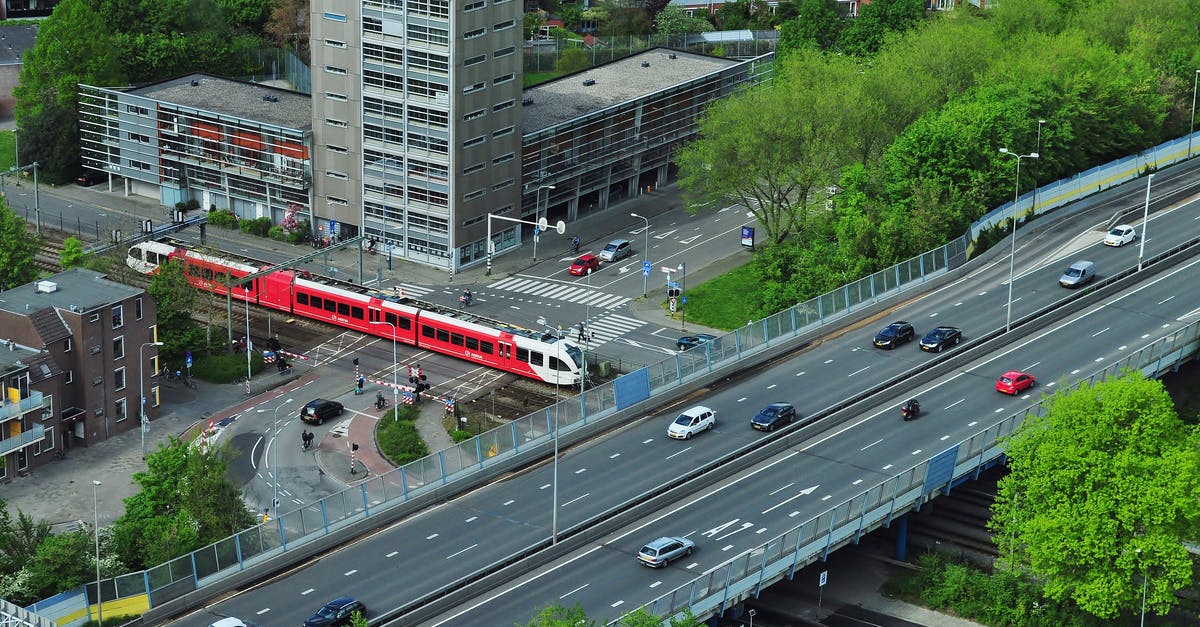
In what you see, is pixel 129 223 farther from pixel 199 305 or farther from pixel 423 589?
pixel 423 589

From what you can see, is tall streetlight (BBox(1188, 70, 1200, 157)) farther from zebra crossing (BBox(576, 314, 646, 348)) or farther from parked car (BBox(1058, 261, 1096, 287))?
zebra crossing (BBox(576, 314, 646, 348))

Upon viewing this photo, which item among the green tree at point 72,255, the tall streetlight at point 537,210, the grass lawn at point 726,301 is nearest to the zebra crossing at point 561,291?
the grass lawn at point 726,301

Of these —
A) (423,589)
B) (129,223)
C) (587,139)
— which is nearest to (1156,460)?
(423,589)

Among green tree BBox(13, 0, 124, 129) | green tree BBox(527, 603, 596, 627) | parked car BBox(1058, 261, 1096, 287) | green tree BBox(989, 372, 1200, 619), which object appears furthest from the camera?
green tree BBox(13, 0, 124, 129)

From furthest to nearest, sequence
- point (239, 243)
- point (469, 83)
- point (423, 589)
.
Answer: point (239, 243), point (469, 83), point (423, 589)

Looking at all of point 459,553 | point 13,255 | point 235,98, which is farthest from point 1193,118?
point 13,255

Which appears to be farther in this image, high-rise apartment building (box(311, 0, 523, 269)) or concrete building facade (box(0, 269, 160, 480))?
high-rise apartment building (box(311, 0, 523, 269))

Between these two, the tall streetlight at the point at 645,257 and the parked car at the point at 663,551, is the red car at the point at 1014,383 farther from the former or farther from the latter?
the tall streetlight at the point at 645,257

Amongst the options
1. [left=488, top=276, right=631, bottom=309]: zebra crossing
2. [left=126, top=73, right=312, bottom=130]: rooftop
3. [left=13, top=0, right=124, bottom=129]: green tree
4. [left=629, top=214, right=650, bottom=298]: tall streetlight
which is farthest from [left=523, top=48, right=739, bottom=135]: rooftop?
[left=13, top=0, right=124, bottom=129]: green tree
